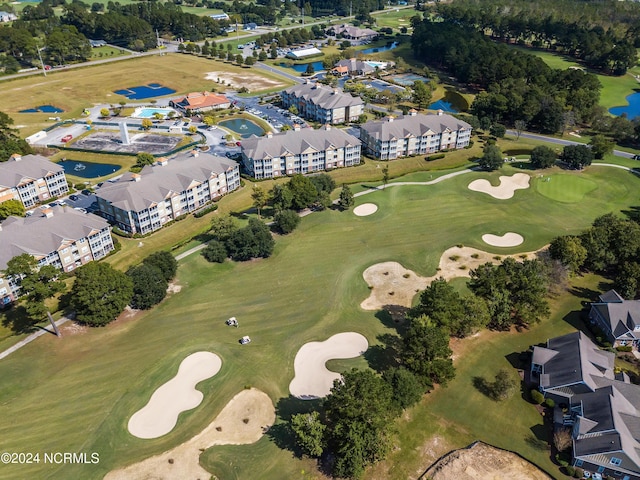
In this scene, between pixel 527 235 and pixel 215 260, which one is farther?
pixel 527 235

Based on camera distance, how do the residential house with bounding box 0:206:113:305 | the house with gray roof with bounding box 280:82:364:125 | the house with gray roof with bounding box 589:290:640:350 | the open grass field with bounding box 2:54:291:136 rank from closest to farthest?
the house with gray roof with bounding box 589:290:640:350 → the residential house with bounding box 0:206:113:305 → the house with gray roof with bounding box 280:82:364:125 → the open grass field with bounding box 2:54:291:136

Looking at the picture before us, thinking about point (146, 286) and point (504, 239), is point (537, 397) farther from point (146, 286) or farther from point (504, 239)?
point (146, 286)

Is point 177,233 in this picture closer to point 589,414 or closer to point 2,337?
point 2,337

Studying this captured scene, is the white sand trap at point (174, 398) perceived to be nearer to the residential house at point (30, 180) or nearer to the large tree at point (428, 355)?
the large tree at point (428, 355)

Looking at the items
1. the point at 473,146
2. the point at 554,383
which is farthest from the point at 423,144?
the point at 554,383

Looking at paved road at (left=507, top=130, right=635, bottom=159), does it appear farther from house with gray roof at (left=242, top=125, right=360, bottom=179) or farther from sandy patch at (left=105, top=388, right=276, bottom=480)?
sandy patch at (left=105, top=388, right=276, bottom=480)

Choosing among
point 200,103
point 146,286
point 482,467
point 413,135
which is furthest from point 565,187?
point 200,103

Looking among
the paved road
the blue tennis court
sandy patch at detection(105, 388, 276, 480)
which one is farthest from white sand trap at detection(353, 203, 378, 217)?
the blue tennis court
